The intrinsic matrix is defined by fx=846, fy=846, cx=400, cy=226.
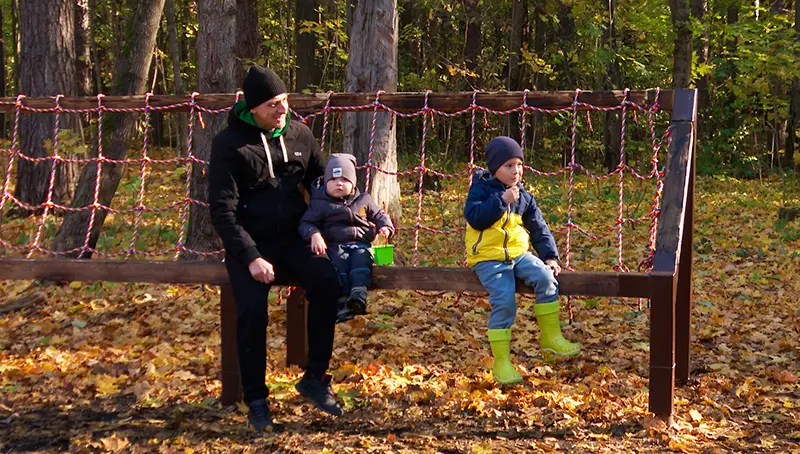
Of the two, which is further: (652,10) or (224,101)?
(652,10)

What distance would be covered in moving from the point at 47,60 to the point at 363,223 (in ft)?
24.9

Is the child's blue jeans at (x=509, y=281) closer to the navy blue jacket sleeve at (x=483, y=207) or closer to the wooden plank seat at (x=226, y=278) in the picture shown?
the wooden plank seat at (x=226, y=278)

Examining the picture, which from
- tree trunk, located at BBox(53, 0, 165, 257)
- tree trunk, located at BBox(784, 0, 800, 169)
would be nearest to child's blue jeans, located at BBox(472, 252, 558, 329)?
tree trunk, located at BBox(53, 0, 165, 257)

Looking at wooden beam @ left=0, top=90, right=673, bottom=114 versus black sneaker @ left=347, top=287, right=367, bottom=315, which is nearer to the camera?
black sneaker @ left=347, top=287, right=367, bottom=315

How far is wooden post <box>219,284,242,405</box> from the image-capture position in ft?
16.7

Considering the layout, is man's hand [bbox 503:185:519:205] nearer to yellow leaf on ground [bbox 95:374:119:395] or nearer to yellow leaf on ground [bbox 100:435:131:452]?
yellow leaf on ground [bbox 100:435:131:452]

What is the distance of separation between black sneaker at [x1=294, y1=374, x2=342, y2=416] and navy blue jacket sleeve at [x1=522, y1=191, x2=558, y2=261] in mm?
1451

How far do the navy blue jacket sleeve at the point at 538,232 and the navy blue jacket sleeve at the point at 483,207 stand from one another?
26 cm

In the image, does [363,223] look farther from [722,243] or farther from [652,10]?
[652,10]

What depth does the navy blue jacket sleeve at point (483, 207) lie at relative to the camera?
480 cm

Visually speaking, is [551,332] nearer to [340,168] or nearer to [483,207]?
[483,207]

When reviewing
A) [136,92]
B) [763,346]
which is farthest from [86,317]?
[763,346]

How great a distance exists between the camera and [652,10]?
22.0 meters

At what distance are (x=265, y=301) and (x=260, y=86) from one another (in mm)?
1186
